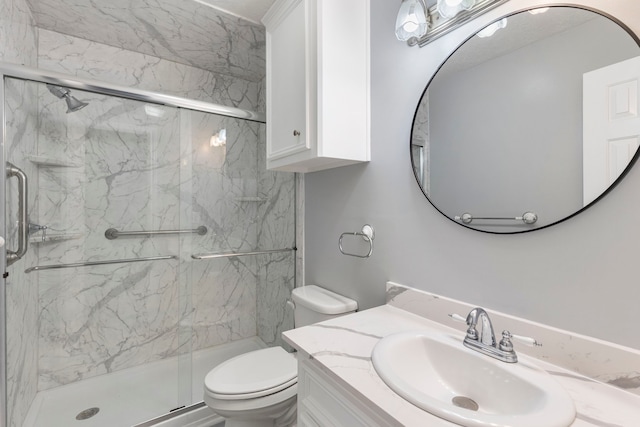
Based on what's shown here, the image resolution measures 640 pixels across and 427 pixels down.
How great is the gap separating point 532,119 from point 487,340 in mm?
631

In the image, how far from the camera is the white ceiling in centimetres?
157

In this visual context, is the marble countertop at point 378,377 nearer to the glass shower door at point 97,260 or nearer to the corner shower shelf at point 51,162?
the glass shower door at point 97,260

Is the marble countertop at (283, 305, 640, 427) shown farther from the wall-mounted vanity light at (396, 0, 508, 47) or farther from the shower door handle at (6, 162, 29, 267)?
the shower door handle at (6, 162, 29, 267)

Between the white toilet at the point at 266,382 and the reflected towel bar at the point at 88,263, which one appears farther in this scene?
the reflected towel bar at the point at 88,263

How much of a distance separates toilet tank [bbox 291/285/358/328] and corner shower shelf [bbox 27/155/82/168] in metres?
1.66

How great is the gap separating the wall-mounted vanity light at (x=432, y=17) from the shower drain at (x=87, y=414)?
2.51 m

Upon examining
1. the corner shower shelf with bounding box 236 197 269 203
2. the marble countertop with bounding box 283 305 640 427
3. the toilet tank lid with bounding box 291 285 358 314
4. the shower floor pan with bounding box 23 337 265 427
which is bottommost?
the shower floor pan with bounding box 23 337 265 427

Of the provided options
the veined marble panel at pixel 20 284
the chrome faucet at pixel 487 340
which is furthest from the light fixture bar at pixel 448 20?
the veined marble panel at pixel 20 284

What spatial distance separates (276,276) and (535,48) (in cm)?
186

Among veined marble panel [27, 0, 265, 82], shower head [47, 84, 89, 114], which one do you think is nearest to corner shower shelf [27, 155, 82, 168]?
shower head [47, 84, 89, 114]

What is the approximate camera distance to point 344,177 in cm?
145

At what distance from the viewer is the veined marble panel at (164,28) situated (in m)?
1.60

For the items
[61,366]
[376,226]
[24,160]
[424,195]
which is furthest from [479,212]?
[61,366]

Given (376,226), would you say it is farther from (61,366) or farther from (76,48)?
Answer: (76,48)
